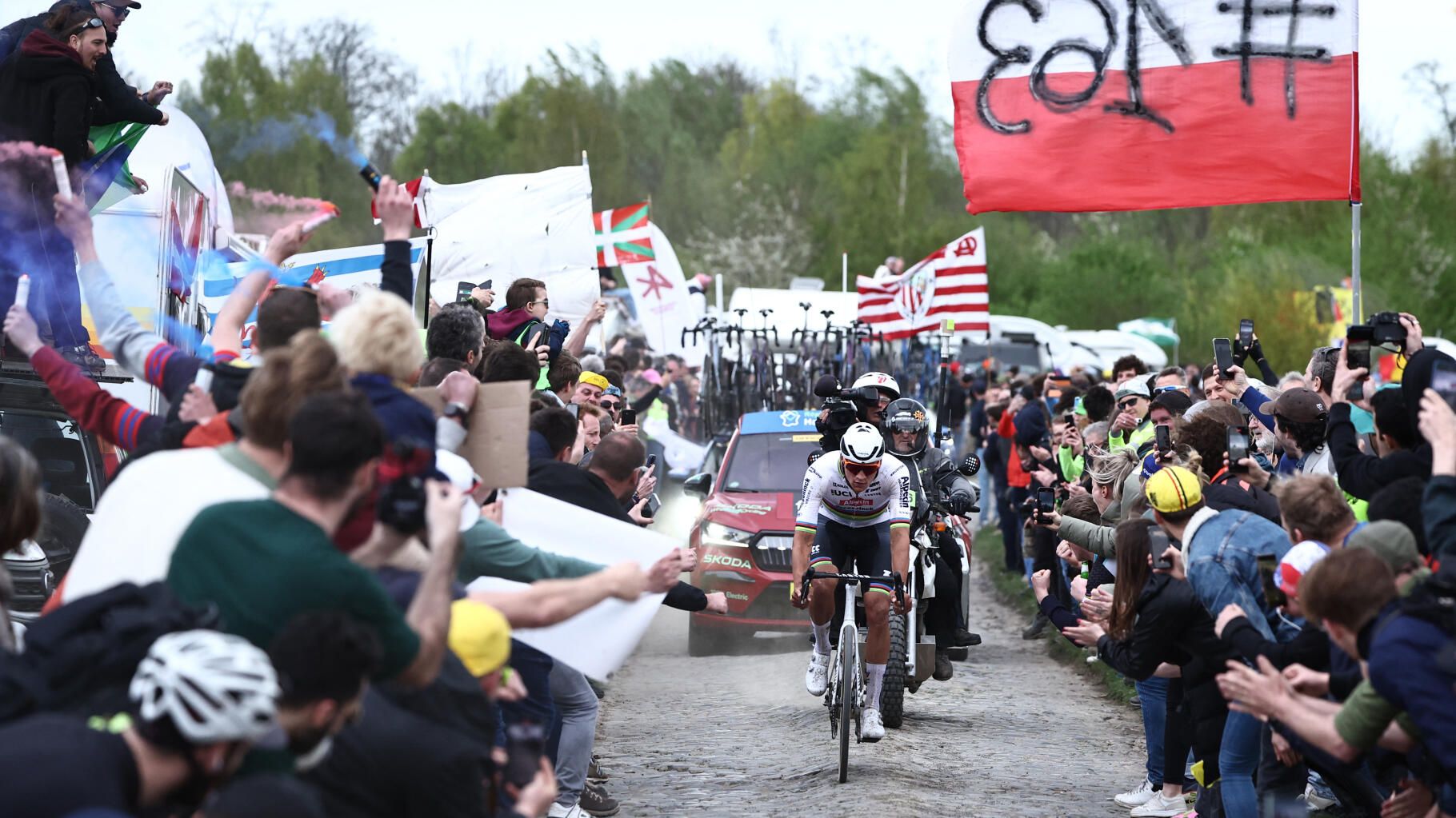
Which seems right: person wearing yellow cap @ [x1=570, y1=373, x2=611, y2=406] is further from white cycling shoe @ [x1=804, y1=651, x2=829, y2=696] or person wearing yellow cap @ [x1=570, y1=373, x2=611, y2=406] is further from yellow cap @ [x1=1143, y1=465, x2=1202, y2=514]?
yellow cap @ [x1=1143, y1=465, x2=1202, y2=514]

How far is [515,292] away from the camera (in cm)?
1049

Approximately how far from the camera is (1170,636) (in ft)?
24.8

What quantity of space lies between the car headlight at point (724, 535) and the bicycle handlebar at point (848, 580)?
11.9 ft

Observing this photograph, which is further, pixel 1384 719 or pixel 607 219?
pixel 607 219

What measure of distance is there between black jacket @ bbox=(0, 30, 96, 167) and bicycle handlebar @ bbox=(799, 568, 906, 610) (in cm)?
462

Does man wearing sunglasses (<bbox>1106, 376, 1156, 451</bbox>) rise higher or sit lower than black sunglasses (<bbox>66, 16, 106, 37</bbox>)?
lower

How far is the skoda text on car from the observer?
14.1 meters

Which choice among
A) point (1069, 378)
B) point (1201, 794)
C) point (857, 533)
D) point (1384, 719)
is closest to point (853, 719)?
point (857, 533)

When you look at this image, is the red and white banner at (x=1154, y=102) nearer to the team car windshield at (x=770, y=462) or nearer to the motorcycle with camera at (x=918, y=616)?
the motorcycle with camera at (x=918, y=616)

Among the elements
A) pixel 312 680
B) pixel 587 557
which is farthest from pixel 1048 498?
pixel 312 680

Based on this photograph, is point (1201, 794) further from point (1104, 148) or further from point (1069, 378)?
point (1069, 378)

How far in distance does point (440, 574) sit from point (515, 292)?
6.12 metres

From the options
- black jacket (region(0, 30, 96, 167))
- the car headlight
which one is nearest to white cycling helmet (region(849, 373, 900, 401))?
the car headlight

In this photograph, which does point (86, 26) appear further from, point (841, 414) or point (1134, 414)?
point (1134, 414)
